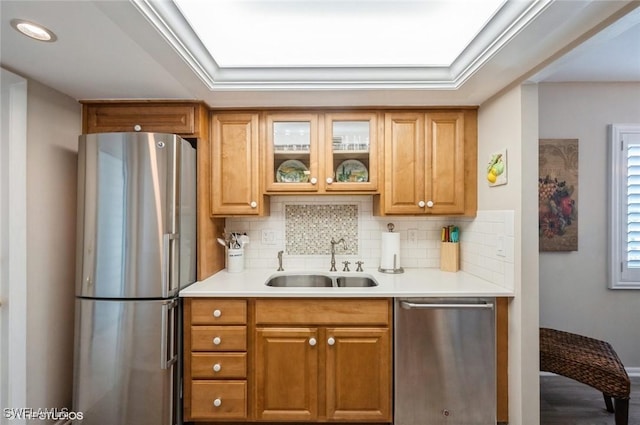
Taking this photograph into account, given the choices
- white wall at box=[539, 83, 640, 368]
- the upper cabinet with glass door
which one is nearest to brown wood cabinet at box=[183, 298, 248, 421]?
the upper cabinet with glass door

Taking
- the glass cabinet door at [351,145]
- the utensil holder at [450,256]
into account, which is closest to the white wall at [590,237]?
the utensil holder at [450,256]

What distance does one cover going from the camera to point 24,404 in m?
1.64

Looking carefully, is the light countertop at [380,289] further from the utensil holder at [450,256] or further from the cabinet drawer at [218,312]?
the utensil holder at [450,256]

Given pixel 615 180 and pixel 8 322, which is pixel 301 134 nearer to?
pixel 8 322

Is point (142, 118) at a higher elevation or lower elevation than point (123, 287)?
higher

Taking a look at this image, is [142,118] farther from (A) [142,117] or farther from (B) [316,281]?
(B) [316,281]

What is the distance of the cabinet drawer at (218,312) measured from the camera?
1.83 meters

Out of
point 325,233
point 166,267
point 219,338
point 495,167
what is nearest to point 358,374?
point 219,338

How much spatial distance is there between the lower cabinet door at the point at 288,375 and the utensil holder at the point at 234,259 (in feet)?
2.26

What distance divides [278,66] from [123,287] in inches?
62.3

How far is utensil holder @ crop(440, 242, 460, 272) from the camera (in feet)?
7.75

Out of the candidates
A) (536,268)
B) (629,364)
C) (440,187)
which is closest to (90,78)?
(440,187)

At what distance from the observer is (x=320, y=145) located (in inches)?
86.7

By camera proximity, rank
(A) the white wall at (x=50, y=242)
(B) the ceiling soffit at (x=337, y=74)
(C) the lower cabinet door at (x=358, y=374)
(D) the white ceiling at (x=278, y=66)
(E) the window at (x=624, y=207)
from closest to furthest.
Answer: (D) the white ceiling at (x=278, y=66) < (B) the ceiling soffit at (x=337, y=74) < (A) the white wall at (x=50, y=242) < (C) the lower cabinet door at (x=358, y=374) < (E) the window at (x=624, y=207)
